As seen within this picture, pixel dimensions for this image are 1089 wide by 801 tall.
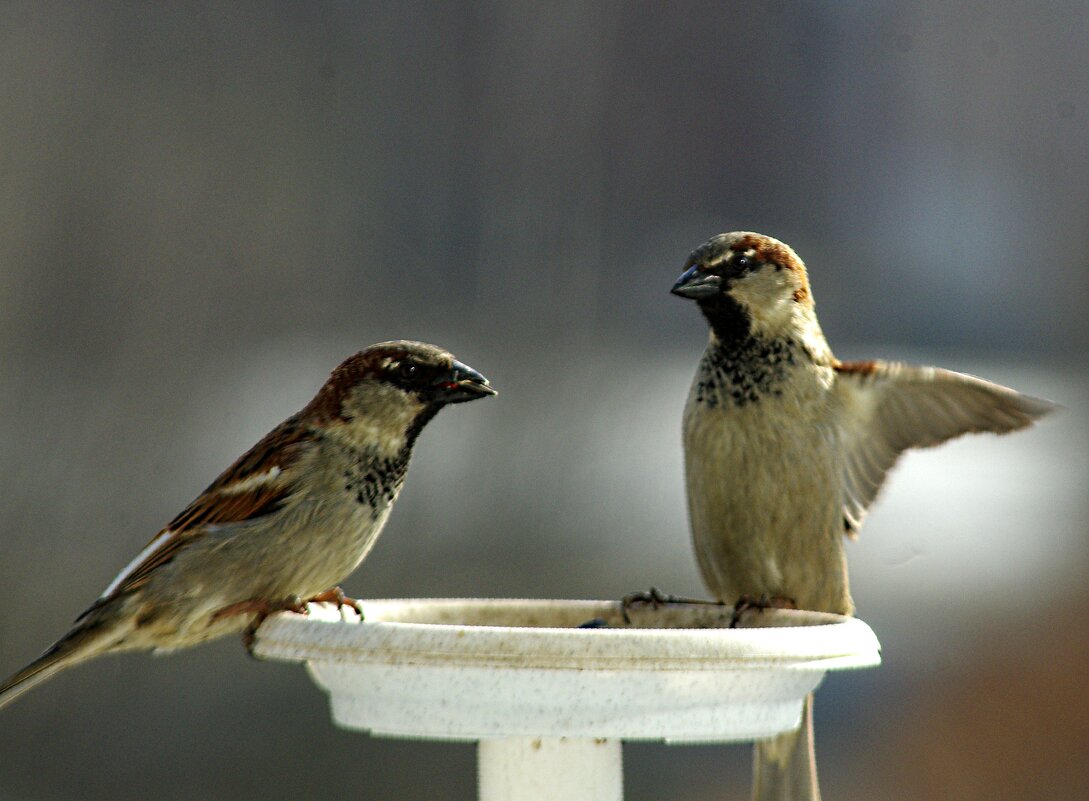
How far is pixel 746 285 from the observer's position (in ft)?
6.12

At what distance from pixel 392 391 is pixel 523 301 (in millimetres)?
1737

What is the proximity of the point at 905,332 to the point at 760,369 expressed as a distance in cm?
183

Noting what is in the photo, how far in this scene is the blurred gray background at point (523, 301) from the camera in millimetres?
3072

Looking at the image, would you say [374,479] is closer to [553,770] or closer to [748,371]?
[553,770]

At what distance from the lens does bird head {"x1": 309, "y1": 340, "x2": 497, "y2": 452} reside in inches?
64.2

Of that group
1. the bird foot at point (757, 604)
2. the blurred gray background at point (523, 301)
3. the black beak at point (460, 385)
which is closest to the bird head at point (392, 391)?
the black beak at point (460, 385)

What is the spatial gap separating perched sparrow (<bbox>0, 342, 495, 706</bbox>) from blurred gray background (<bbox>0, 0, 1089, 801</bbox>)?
1.51 metres

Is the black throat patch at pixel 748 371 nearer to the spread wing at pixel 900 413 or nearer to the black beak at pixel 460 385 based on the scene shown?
the spread wing at pixel 900 413

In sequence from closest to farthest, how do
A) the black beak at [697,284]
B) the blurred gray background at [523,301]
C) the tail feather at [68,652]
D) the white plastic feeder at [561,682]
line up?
the white plastic feeder at [561,682] < the tail feather at [68,652] < the black beak at [697,284] < the blurred gray background at [523,301]

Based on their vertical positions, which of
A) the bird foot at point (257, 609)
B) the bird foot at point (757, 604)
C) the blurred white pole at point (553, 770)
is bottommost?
the blurred white pole at point (553, 770)

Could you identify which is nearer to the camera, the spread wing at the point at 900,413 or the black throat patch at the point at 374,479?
the black throat patch at the point at 374,479

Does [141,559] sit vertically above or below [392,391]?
below

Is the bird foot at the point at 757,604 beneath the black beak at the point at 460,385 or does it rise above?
beneath

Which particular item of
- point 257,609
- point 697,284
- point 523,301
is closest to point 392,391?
point 257,609
